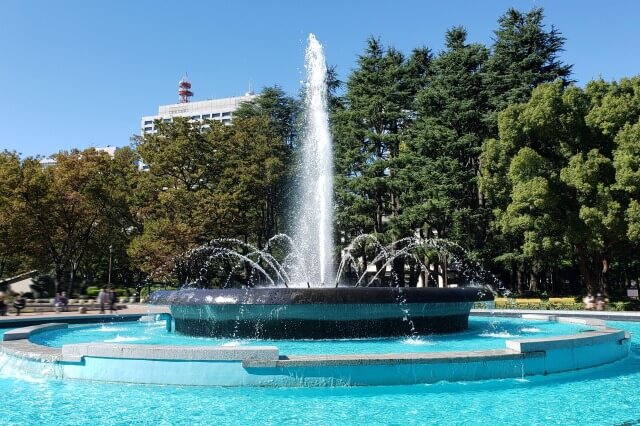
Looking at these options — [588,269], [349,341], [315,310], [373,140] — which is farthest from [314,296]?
[373,140]

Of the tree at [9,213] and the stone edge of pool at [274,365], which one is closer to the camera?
the stone edge of pool at [274,365]

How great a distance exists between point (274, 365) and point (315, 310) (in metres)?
4.19

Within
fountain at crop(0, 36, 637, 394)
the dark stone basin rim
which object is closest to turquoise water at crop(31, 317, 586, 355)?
fountain at crop(0, 36, 637, 394)

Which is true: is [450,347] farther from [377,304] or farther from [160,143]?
[160,143]

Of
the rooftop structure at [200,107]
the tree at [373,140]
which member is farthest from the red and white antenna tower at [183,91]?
the tree at [373,140]

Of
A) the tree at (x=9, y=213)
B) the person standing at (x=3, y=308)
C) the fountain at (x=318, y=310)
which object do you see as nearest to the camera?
the fountain at (x=318, y=310)

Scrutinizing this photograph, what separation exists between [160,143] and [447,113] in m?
→ 20.2

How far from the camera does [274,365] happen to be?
9.16 m

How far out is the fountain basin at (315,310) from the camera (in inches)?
514

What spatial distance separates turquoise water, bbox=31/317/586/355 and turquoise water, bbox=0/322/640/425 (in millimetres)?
2512

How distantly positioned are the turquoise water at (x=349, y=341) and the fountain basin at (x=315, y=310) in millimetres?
282

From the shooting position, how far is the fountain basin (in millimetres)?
13047

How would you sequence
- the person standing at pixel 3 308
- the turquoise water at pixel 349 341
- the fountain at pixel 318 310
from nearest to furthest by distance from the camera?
the turquoise water at pixel 349 341
the fountain at pixel 318 310
the person standing at pixel 3 308

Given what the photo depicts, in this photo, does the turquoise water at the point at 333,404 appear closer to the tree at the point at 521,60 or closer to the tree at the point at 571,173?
the tree at the point at 571,173
